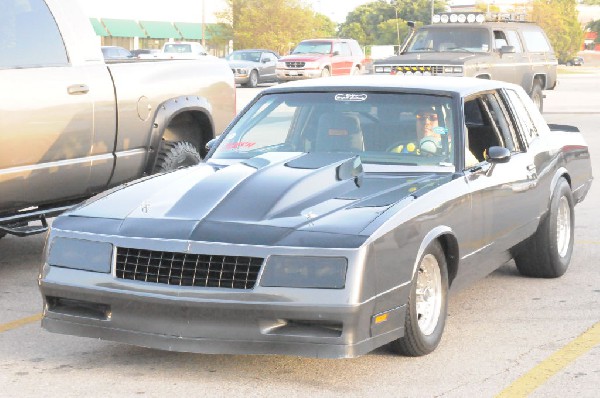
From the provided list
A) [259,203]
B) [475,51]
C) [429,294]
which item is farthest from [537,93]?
[259,203]

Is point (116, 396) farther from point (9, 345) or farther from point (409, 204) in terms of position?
point (409, 204)

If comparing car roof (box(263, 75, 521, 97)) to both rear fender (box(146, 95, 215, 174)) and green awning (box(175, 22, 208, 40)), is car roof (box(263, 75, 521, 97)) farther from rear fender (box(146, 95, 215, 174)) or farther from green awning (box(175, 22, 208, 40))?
green awning (box(175, 22, 208, 40))

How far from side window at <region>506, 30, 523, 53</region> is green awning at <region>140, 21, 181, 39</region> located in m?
54.8

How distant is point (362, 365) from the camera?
5898mm

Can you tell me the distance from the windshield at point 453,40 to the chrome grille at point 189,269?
1799 centimetres

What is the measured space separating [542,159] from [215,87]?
313cm

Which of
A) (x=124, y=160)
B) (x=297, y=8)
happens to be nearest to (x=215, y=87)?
(x=124, y=160)

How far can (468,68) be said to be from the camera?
70.8 ft

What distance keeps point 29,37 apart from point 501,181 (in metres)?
3.51

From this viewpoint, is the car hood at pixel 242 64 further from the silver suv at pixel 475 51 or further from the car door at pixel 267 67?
the silver suv at pixel 475 51

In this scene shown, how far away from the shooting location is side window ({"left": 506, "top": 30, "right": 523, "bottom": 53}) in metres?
23.9

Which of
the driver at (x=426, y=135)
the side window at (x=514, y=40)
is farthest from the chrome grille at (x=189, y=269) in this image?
the side window at (x=514, y=40)

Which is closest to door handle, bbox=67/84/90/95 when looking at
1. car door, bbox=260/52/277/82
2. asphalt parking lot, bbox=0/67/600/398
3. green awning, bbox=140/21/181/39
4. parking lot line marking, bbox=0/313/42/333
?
asphalt parking lot, bbox=0/67/600/398

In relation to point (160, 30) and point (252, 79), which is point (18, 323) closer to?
point (252, 79)
